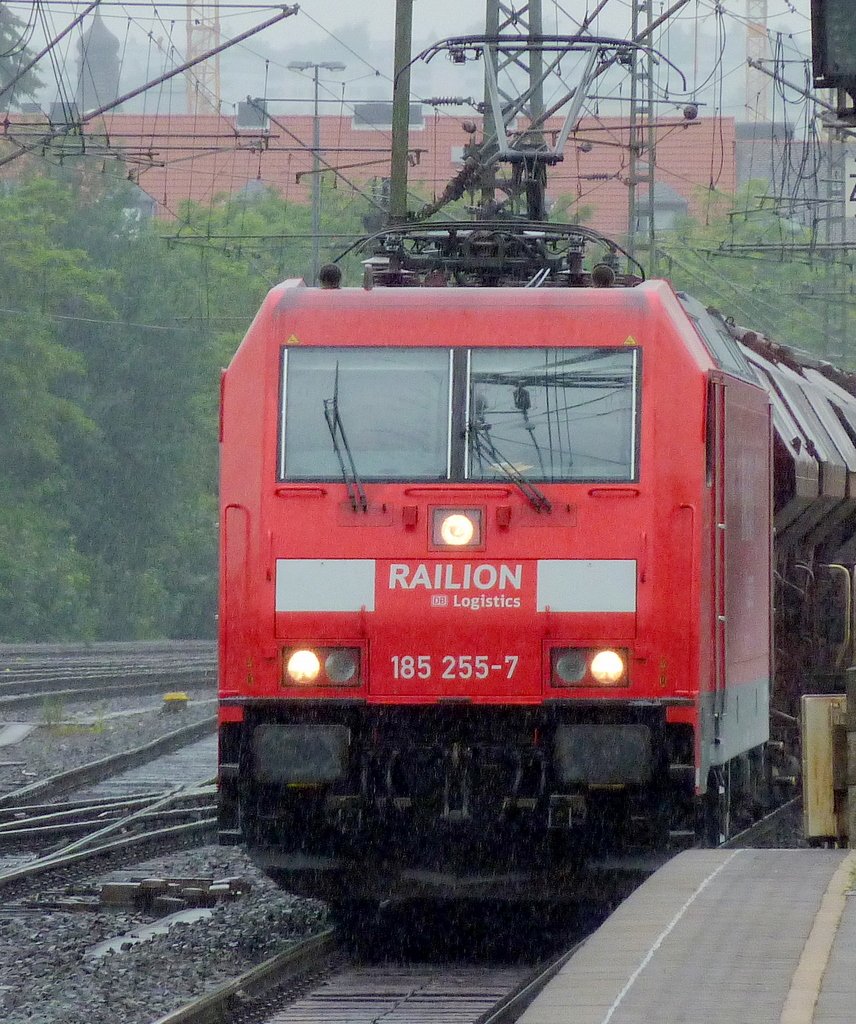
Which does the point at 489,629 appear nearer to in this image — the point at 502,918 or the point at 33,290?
the point at 502,918

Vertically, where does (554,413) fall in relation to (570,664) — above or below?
above

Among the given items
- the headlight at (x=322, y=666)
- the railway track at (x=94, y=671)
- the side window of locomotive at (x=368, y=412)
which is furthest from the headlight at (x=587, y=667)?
the railway track at (x=94, y=671)

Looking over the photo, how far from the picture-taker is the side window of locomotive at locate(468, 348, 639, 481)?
9.19 m

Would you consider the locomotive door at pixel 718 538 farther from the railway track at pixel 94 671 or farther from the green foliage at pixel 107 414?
the green foliage at pixel 107 414

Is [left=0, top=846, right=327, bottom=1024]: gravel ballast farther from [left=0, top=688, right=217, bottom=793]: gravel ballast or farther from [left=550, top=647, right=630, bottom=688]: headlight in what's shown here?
[left=0, top=688, right=217, bottom=793]: gravel ballast

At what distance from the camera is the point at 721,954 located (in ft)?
20.3

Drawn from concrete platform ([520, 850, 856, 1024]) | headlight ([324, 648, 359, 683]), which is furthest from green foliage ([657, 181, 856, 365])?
concrete platform ([520, 850, 856, 1024])

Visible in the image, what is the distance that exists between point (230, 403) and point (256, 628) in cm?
109

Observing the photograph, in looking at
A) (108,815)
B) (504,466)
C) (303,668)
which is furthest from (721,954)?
(108,815)

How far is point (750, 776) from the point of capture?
11.7 m

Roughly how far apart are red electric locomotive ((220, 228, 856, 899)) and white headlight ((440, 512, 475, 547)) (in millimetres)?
20

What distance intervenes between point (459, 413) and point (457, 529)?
1.89ft

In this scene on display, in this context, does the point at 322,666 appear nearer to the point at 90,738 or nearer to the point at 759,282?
the point at 90,738

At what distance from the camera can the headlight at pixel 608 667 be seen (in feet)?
29.4
